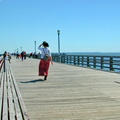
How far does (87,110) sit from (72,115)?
0.47 meters

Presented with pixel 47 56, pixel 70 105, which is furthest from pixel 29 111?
pixel 47 56

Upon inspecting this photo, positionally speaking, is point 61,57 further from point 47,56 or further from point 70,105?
point 70,105

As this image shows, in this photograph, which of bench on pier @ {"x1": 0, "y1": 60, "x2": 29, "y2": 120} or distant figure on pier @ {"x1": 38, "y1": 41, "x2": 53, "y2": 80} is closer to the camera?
bench on pier @ {"x1": 0, "y1": 60, "x2": 29, "y2": 120}

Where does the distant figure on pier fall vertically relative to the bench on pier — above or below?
above

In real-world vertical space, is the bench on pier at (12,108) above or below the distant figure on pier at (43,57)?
below

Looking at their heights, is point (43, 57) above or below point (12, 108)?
above

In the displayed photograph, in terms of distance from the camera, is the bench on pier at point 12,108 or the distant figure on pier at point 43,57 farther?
the distant figure on pier at point 43,57

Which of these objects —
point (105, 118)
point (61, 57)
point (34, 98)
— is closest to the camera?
point (105, 118)

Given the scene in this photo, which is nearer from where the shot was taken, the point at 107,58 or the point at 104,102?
the point at 104,102

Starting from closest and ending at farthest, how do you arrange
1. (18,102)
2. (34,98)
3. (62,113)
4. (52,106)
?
(62,113) < (52,106) < (18,102) < (34,98)

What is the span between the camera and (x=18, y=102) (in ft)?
19.2

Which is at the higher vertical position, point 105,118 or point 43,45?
point 43,45

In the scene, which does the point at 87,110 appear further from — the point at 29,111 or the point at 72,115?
the point at 29,111

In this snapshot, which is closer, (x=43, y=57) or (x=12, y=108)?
(x=12, y=108)
